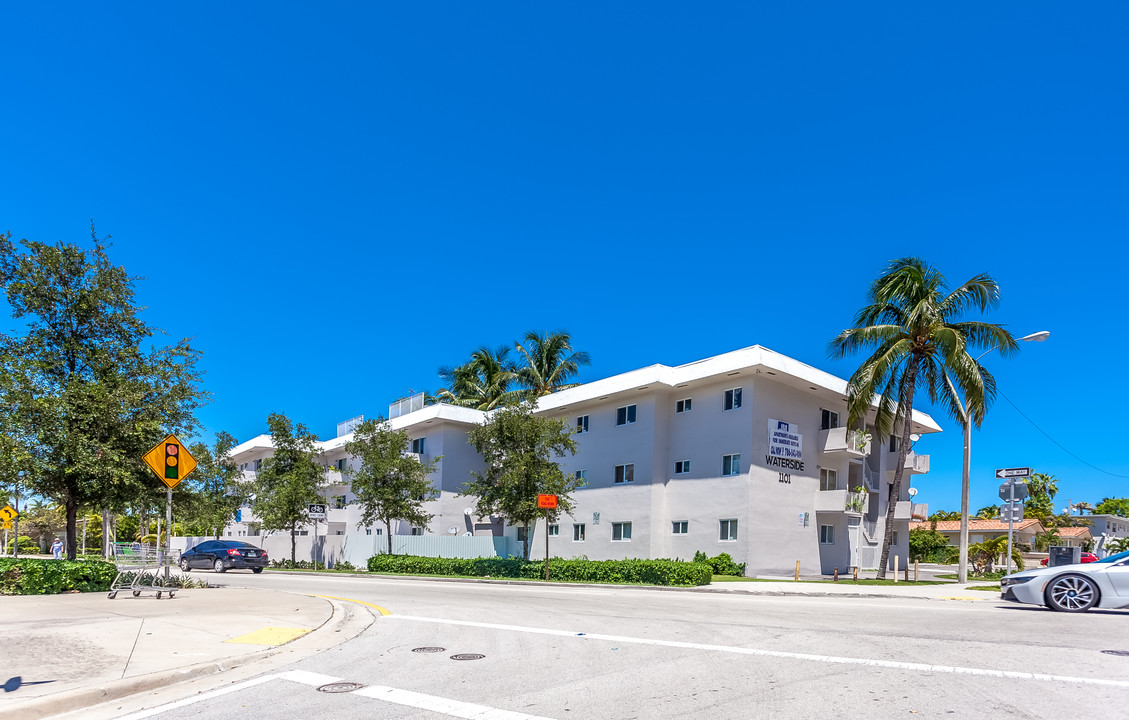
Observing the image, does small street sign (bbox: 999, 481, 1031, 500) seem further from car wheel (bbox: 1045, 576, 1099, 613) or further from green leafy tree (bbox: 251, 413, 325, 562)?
green leafy tree (bbox: 251, 413, 325, 562)

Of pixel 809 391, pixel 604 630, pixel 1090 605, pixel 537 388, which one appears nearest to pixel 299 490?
pixel 537 388

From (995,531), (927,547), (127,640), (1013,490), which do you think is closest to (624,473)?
(1013,490)

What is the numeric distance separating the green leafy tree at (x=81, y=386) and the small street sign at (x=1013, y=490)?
Result: 23820mm

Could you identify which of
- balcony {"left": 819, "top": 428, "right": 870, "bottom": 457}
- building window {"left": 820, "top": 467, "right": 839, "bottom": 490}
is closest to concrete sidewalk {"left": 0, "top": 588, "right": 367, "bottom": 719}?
balcony {"left": 819, "top": 428, "right": 870, "bottom": 457}

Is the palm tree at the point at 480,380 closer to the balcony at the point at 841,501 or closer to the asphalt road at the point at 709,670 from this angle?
the balcony at the point at 841,501

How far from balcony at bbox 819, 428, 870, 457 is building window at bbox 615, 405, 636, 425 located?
8.48m

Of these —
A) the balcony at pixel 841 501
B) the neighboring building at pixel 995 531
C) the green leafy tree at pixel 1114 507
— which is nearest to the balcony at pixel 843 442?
the balcony at pixel 841 501

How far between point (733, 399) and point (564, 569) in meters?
10.8

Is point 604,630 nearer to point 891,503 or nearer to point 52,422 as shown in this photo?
point 52,422

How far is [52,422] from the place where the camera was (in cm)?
1797

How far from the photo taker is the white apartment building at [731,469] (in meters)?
33.1

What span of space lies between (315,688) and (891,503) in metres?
28.7

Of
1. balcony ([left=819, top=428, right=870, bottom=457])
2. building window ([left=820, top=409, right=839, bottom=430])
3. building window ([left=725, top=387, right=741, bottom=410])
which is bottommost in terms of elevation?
balcony ([left=819, top=428, right=870, bottom=457])

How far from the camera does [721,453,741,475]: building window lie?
3328 cm
